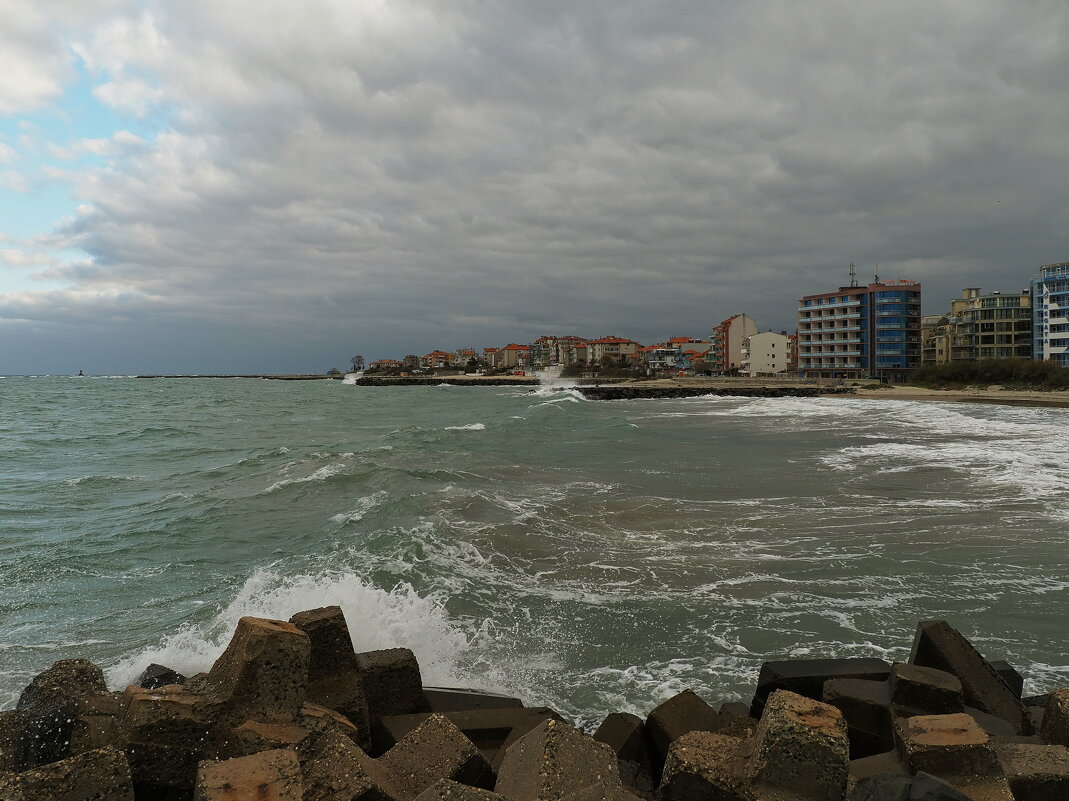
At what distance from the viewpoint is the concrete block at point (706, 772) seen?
3.27 metres

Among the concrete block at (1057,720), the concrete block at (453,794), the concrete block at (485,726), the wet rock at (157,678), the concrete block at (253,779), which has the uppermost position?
the concrete block at (453,794)

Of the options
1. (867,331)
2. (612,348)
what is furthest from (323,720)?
(612,348)

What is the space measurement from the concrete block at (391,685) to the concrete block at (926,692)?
11.0ft

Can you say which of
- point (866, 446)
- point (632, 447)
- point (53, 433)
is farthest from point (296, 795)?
point (53, 433)

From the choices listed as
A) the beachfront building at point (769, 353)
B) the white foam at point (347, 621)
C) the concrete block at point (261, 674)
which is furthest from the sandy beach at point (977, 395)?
the concrete block at point (261, 674)

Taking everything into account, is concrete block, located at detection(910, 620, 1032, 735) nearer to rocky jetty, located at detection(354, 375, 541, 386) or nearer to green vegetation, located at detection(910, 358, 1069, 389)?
green vegetation, located at detection(910, 358, 1069, 389)

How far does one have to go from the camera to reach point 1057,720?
3.85 metres

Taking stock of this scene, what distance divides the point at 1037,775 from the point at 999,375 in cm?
6971

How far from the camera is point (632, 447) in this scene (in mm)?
23172

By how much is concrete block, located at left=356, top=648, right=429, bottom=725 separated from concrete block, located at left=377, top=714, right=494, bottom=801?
4.35ft

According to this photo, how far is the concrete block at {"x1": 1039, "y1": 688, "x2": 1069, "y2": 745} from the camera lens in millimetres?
3750

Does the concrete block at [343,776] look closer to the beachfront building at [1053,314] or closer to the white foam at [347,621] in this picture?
the white foam at [347,621]

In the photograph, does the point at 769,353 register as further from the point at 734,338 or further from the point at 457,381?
the point at 457,381

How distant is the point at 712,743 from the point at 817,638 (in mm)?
3496
